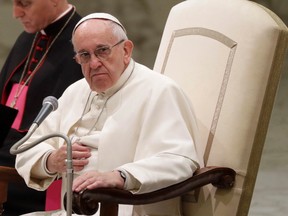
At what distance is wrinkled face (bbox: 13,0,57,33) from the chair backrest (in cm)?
107

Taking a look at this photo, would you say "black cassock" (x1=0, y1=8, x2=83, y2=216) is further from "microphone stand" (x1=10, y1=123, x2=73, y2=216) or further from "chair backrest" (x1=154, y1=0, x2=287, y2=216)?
"microphone stand" (x1=10, y1=123, x2=73, y2=216)

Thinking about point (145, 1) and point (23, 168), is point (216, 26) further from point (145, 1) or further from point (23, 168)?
point (145, 1)

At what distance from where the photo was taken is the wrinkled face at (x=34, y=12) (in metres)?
4.07

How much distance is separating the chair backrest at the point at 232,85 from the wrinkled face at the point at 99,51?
37cm

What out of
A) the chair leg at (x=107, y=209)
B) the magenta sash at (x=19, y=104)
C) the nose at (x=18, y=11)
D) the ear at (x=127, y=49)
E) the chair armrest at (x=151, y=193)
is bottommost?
the chair leg at (x=107, y=209)

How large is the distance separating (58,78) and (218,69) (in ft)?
3.69

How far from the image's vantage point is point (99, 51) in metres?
3.02

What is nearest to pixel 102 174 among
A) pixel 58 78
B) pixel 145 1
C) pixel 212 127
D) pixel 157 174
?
pixel 157 174

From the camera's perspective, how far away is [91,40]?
9.84 feet

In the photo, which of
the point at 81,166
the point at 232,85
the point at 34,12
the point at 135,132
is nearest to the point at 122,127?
the point at 135,132

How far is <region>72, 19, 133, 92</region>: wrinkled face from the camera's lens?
3.01 meters

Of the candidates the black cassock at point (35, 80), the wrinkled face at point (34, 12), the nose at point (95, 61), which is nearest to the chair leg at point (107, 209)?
the nose at point (95, 61)

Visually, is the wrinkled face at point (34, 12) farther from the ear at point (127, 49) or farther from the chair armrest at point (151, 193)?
the chair armrest at point (151, 193)

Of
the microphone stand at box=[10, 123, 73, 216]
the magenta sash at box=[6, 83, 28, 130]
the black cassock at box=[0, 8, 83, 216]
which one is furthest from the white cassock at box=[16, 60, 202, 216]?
the magenta sash at box=[6, 83, 28, 130]
